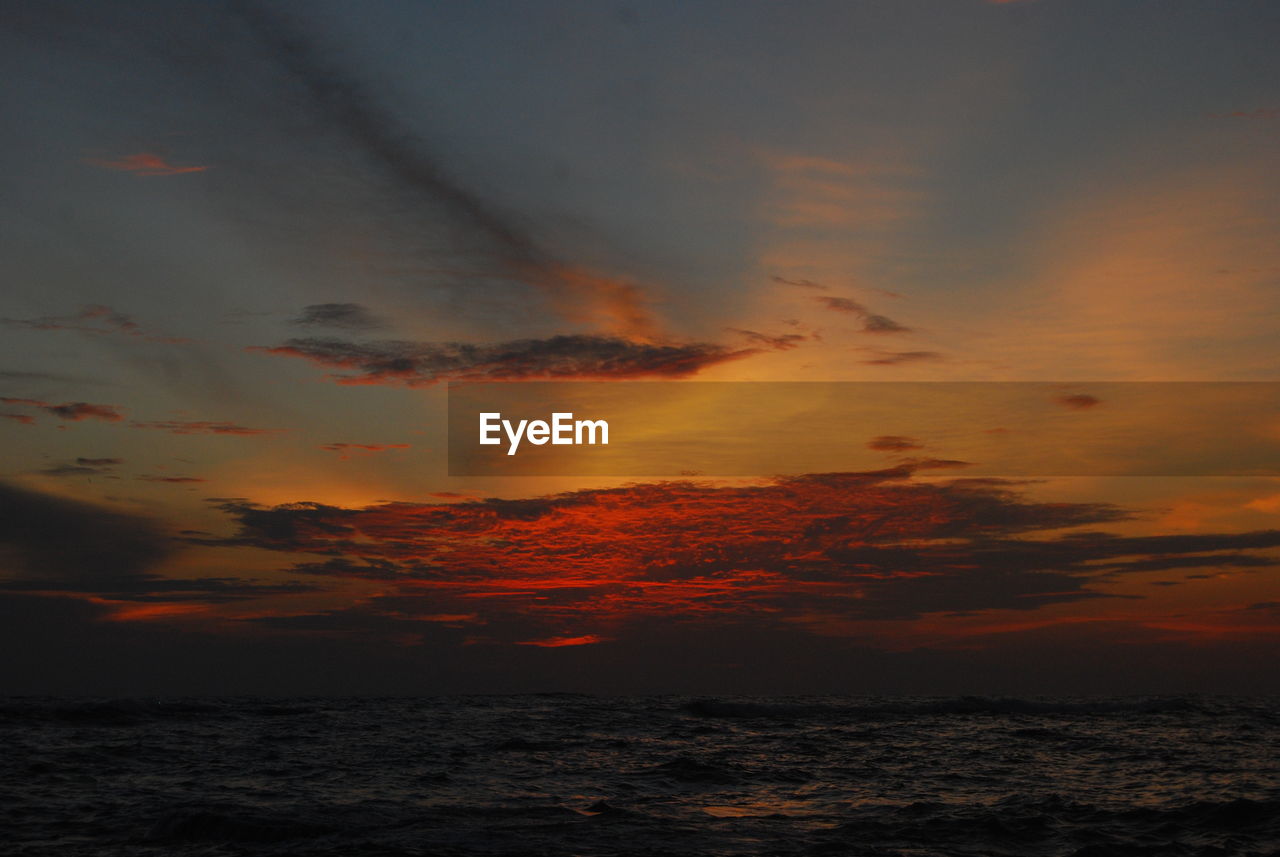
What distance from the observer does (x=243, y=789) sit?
2186 cm

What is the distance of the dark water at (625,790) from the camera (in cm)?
1584

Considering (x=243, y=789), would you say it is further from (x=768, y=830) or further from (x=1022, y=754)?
(x=1022, y=754)

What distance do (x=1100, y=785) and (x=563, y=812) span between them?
14.2 m

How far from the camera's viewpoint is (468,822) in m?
17.6

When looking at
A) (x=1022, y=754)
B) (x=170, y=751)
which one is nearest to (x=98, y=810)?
(x=170, y=751)

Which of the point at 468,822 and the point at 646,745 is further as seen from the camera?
the point at 646,745

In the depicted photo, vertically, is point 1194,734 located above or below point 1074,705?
above

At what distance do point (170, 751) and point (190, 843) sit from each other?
18.0m

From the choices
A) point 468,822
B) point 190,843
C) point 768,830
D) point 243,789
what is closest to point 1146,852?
point 768,830

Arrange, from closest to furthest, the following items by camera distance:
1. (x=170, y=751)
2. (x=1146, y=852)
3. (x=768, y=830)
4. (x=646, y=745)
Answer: (x=1146, y=852)
(x=768, y=830)
(x=170, y=751)
(x=646, y=745)

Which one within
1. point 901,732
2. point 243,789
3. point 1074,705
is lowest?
point 1074,705

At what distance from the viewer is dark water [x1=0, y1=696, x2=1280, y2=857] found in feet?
52.0

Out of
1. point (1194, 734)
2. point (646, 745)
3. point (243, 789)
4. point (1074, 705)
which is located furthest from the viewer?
point (1074, 705)

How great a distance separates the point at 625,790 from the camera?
2184 cm
